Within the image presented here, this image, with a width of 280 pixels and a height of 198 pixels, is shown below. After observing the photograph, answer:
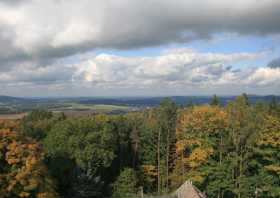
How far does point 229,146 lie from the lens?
51469 mm

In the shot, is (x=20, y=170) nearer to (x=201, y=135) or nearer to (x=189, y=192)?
(x=189, y=192)

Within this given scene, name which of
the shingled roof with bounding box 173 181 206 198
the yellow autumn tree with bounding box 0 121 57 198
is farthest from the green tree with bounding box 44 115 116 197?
the yellow autumn tree with bounding box 0 121 57 198

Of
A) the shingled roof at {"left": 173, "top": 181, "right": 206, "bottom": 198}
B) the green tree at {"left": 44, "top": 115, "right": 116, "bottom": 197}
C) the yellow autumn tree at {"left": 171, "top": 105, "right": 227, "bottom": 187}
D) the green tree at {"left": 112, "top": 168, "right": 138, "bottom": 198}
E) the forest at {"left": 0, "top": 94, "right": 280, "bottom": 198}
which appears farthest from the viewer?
the green tree at {"left": 112, "top": 168, "right": 138, "bottom": 198}

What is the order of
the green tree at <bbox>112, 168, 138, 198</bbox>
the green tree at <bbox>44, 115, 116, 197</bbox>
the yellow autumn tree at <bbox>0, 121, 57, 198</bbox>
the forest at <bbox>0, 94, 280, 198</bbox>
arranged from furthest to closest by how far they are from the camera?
the green tree at <bbox>112, 168, 138, 198</bbox> → the green tree at <bbox>44, 115, 116, 197</bbox> → the forest at <bbox>0, 94, 280, 198</bbox> → the yellow autumn tree at <bbox>0, 121, 57, 198</bbox>

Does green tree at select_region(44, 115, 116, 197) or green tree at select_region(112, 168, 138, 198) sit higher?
green tree at select_region(44, 115, 116, 197)

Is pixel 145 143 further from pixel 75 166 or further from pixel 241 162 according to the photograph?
pixel 241 162

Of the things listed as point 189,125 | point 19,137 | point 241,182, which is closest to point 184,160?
point 189,125

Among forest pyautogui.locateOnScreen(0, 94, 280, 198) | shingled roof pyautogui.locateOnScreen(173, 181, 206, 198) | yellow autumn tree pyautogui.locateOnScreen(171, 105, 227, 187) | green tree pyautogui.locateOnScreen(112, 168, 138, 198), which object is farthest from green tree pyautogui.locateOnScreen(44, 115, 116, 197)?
shingled roof pyautogui.locateOnScreen(173, 181, 206, 198)

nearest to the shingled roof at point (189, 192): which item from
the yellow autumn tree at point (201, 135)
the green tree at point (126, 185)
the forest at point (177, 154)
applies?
the forest at point (177, 154)

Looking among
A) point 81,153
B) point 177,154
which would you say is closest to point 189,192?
point 81,153

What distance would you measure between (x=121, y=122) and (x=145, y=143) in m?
6.41

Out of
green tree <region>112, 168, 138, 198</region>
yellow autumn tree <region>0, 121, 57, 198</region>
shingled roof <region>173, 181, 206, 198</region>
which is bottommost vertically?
green tree <region>112, 168, 138, 198</region>

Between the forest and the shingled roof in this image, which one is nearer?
the shingled roof

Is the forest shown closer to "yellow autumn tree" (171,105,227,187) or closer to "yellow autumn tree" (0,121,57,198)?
"yellow autumn tree" (171,105,227,187)
